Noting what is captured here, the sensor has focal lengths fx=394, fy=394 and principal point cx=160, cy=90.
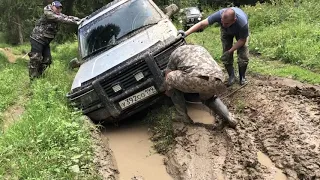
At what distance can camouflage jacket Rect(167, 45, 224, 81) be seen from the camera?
16.2 feet

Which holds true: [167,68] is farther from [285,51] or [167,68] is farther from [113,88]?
[285,51]

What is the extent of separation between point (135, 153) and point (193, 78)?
1.25m

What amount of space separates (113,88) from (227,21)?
6.42 ft

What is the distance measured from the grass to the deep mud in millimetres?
1087

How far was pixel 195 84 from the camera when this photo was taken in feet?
16.3

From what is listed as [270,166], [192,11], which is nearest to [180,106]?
[270,166]

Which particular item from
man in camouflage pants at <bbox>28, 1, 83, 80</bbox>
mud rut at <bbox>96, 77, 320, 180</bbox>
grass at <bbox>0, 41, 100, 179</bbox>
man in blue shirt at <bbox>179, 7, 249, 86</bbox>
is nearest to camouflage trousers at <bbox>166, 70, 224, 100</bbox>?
mud rut at <bbox>96, 77, 320, 180</bbox>

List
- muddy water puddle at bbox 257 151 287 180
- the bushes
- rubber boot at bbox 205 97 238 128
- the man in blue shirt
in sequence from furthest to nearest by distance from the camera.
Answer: the bushes
the man in blue shirt
rubber boot at bbox 205 97 238 128
muddy water puddle at bbox 257 151 287 180

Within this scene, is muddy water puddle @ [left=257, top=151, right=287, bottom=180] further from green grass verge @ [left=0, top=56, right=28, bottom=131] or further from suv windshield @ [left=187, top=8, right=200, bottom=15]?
suv windshield @ [left=187, top=8, right=200, bottom=15]

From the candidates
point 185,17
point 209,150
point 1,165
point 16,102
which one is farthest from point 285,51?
point 185,17

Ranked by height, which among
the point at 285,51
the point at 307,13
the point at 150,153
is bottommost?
the point at 307,13

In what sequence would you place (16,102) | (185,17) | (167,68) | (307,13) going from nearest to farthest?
(167,68) < (16,102) < (307,13) < (185,17)

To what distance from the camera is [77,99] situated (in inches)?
229

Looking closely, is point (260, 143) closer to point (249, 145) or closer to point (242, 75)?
point (249, 145)
